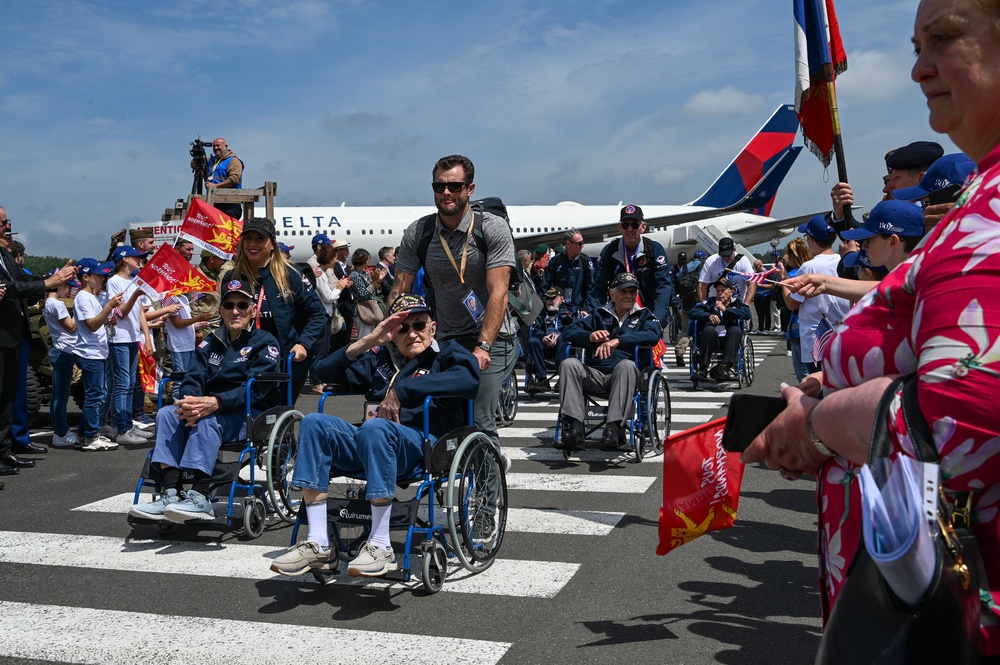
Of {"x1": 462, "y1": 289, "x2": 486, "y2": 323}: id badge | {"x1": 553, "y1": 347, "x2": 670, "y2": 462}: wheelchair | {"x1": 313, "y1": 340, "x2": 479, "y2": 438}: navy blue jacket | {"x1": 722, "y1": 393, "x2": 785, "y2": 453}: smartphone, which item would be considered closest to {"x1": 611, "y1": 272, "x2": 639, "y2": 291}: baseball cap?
{"x1": 553, "y1": 347, "x2": 670, "y2": 462}: wheelchair

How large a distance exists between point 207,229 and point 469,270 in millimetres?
4574

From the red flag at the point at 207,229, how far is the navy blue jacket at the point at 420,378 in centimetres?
444

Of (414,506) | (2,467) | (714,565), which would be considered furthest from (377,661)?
(2,467)

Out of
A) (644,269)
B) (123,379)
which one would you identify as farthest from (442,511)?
(123,379)

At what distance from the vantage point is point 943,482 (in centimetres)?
133

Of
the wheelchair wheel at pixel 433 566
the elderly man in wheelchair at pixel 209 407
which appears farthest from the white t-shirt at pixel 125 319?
the wheelchair wheel at pixel 433 566

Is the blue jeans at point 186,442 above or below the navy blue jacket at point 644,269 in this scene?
below

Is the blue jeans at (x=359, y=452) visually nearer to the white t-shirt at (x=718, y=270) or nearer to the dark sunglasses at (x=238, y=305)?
the dark sunglasses at (x=238, y=305)

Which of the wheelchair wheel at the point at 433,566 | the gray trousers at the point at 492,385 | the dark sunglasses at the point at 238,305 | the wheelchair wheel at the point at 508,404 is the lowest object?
the wheelchair wheel at the point at 433,566

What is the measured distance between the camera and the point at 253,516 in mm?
5766

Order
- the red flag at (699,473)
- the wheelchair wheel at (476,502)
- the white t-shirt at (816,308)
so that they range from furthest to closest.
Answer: the white t-shirt at (816,308) < the wheelchair wheel at (476,502) < the red flag at (699,473)

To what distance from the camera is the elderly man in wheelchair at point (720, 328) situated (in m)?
12.9

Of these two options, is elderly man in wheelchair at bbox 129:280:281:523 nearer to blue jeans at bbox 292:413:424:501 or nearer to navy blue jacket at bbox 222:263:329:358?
navy blue jacket at bbox 222:263:329:358

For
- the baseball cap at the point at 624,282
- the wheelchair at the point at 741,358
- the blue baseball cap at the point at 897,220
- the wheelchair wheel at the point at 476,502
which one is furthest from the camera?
the wheelchair at the point at 741,358
